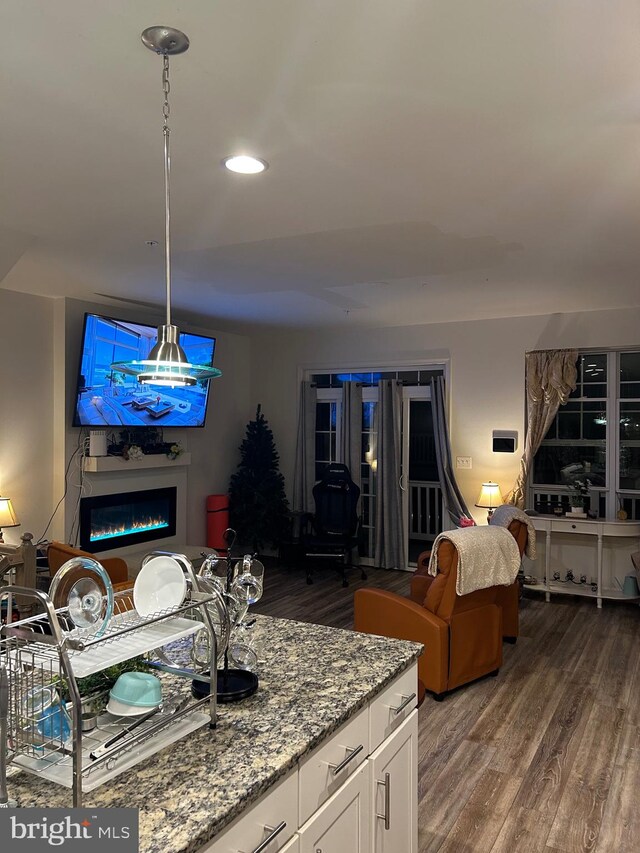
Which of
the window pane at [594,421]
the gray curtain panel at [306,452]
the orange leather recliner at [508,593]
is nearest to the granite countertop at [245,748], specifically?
the orange leather recliner at [508,593]

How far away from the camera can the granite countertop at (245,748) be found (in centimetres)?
118

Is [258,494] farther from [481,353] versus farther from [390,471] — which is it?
[481,353]

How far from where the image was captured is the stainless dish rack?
123 cm

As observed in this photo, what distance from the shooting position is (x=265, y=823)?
133 cm

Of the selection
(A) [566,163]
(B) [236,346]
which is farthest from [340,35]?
(B) [236,346]

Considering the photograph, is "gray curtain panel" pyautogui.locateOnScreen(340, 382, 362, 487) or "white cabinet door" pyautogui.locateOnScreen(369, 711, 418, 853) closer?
"white cabinet door" pyautogui.locateOnScreen(369, 711, 418, 853)

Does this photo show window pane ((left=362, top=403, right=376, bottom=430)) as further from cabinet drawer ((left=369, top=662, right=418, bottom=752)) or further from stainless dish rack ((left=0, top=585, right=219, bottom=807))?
stainless dish rack ((left=0, top=585, right=219, bottom=807))

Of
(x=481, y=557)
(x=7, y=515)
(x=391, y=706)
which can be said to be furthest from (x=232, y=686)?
(x=7, y=515)

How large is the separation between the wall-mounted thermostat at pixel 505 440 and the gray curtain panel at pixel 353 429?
5.20 ft

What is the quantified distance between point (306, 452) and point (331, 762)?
5.98m

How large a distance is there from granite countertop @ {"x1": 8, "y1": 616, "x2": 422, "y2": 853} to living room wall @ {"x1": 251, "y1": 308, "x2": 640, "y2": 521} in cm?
463

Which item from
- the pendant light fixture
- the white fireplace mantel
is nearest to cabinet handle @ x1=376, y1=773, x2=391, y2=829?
the pendant light fixture

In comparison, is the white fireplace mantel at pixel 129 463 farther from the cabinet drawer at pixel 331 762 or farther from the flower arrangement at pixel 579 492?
the cabinet drawer at pixel 331 762

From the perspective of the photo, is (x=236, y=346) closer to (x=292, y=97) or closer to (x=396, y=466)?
(x=396, y=466)
